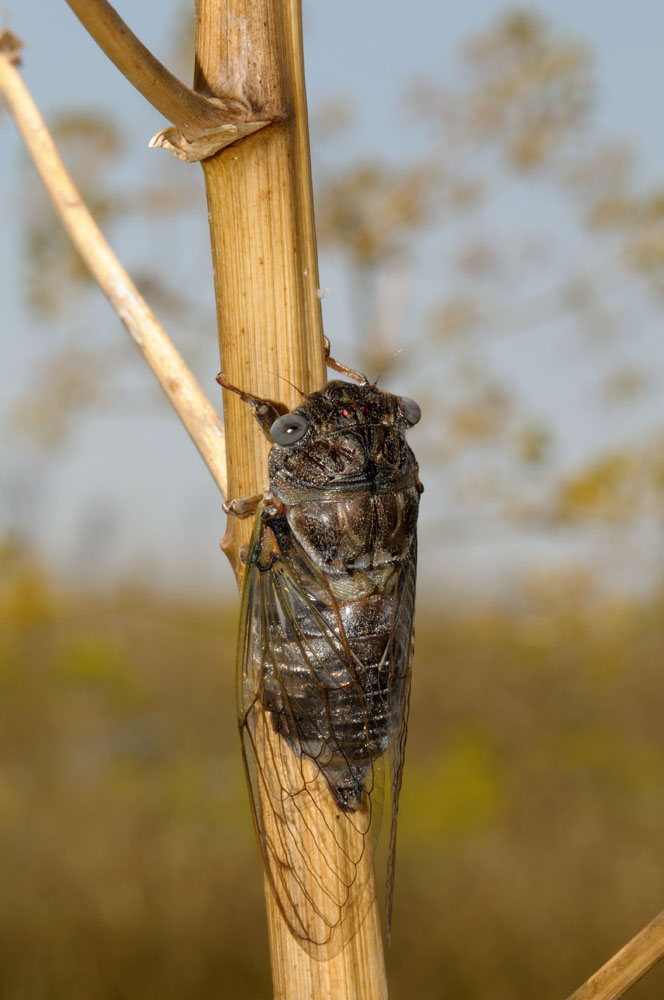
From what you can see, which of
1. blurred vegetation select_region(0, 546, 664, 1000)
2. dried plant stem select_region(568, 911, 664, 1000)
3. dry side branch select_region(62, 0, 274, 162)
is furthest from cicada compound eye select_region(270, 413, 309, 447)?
blurred vegetation select_region(0, 546, 664, 1000)

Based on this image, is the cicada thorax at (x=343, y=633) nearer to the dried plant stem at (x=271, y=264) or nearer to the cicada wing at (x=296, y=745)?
the cicada wing at (x=296, y=745)

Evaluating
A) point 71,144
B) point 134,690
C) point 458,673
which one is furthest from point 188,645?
point 71,144

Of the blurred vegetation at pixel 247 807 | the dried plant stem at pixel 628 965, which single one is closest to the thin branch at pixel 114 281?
the dried plant stem at pixel 628 965

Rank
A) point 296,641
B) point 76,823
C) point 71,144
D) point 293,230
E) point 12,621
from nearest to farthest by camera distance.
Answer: point 293,230 < point 296,641 < point 71,144 < point 76,823 < point 12,621

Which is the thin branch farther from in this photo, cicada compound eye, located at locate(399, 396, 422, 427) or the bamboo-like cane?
cicada compound eye, located at locate(399, 396, 422, 427)

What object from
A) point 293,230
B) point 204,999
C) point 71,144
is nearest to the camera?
point 293,230

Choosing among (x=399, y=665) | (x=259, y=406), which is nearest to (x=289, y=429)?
(x=259, y=406)

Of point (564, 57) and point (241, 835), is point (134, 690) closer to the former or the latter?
point (241, 835)

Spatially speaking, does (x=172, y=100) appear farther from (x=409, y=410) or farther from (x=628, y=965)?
(x=628, y=965)
